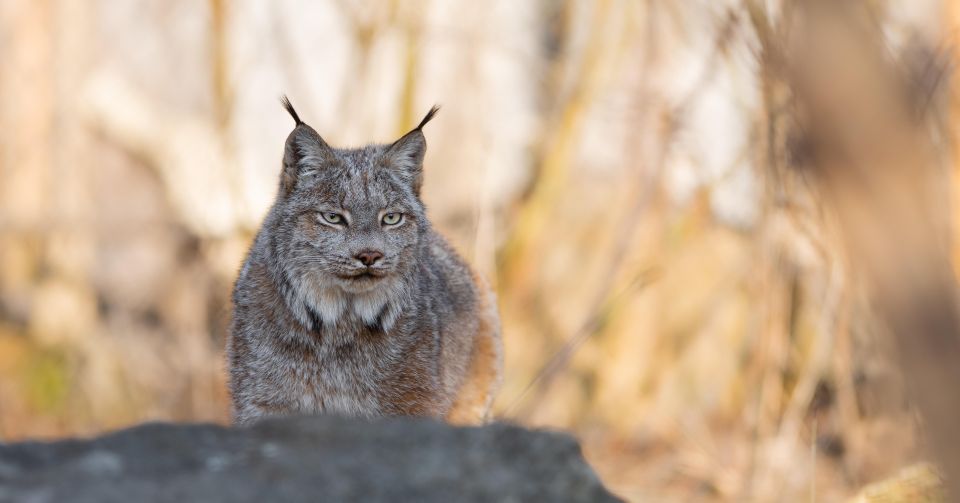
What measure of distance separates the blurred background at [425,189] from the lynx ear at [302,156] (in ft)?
15.8

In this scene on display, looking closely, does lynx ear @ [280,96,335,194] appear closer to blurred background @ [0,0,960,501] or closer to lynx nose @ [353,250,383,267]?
lynx nose @ [353,250,383,267]

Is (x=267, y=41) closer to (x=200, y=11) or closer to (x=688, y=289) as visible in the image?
(x=200, y=11)

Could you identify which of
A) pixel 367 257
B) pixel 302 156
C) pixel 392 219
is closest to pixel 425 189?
pixel 302 156

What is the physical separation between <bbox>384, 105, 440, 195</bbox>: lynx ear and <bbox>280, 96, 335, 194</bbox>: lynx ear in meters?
0.28

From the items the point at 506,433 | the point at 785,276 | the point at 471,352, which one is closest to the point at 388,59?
the point at 785,276

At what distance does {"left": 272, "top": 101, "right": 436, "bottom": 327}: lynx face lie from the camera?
5.31 meters

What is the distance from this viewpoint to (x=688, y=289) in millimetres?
12609

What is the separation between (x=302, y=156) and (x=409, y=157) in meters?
0.50

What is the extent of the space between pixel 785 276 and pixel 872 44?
21.8ft

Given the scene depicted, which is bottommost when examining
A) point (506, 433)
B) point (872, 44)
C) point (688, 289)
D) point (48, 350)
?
point (48, 350)

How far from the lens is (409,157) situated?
577 cm

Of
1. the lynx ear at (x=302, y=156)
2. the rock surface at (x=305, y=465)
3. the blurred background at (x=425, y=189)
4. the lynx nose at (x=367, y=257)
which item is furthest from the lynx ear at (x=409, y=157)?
the blurred background at (x=425, y=189)

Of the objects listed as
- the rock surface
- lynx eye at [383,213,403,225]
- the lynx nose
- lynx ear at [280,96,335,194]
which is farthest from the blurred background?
the rock surface

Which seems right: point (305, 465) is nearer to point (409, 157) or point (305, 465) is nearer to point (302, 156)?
point (302, 156)
